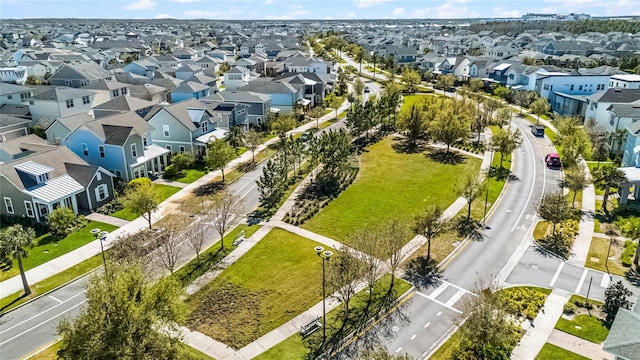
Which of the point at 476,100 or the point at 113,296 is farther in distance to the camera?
the point at 476,100

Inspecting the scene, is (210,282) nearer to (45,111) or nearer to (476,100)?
(45,111)

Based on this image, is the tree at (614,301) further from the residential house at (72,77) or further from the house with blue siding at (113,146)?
the residential house at (72,77)

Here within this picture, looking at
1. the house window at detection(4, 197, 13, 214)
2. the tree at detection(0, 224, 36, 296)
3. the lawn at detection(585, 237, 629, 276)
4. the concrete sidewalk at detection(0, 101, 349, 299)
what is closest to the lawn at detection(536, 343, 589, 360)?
the lawn at detection(585, 237, 629, 276)

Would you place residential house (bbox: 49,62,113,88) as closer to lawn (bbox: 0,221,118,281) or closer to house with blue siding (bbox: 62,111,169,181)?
house with blue siding (bbox: 62,111,169,181)

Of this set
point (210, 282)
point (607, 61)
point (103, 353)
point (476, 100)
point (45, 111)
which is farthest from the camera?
point (607, 61)

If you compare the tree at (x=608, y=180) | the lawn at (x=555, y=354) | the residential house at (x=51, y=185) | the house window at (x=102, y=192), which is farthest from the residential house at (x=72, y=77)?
the lawn at (x=555, y=354)

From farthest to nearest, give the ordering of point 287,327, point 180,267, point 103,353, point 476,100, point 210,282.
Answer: point 476,100 < point 180,267 < point 210,282 < point 287,327 < point 103,353

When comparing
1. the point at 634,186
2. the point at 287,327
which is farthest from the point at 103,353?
the point at 634,186
